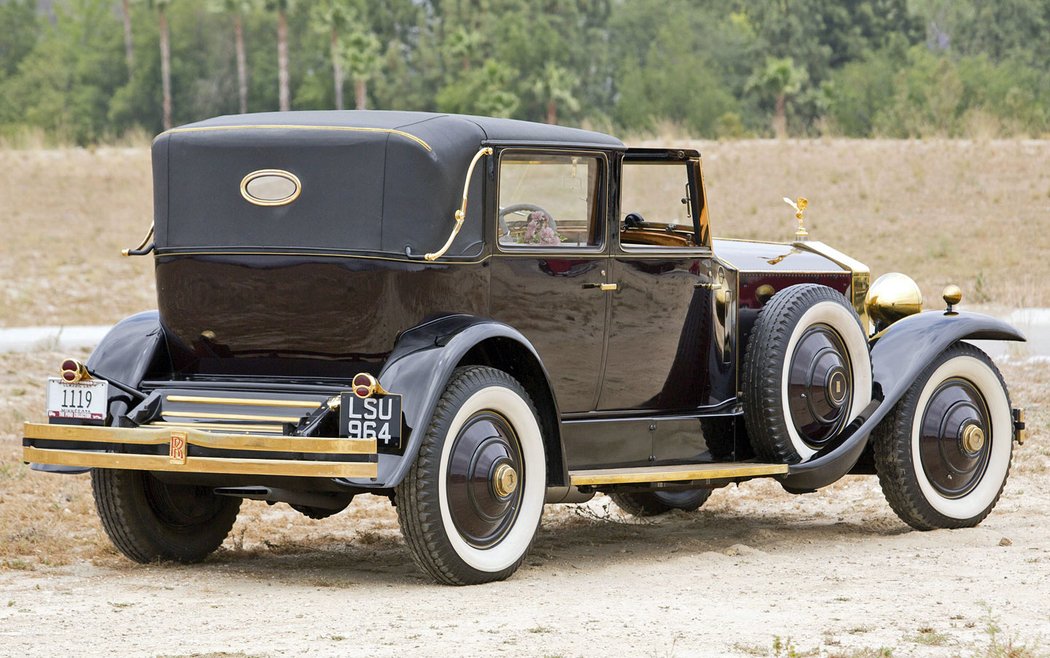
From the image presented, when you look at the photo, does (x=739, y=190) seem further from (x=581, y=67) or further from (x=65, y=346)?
(x=581, y=67)

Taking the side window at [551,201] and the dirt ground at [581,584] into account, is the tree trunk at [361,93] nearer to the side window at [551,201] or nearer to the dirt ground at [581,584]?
the dirt ground at [581,584]

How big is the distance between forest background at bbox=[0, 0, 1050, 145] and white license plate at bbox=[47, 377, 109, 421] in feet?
150

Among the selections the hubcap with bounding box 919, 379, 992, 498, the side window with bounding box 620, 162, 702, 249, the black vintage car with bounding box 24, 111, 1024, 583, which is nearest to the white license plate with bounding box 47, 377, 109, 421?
the black vintage car with bounding box 24, 111, 1024, 583

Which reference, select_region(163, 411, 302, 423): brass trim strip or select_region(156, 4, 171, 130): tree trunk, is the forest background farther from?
select_region(163, 411, 302, 423): brass trim strip

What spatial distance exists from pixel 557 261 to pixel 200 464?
1852mm

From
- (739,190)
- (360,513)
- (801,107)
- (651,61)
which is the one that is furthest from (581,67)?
(360,513)

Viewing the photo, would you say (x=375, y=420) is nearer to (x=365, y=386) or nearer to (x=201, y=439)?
(x=365, y=386)

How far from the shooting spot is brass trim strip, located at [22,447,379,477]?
19.6ft

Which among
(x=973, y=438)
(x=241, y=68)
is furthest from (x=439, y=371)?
(x=241, y=68)

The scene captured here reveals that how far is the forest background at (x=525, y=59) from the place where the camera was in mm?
62594

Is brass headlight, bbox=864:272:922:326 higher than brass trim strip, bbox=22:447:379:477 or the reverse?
higher

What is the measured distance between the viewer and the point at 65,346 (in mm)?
16062

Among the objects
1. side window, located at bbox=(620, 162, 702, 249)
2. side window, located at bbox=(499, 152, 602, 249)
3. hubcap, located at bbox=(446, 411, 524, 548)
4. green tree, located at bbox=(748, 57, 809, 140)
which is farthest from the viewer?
green tree, located at bbox=(748, 57, 809, 140)

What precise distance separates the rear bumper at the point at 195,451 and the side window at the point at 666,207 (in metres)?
2.28
